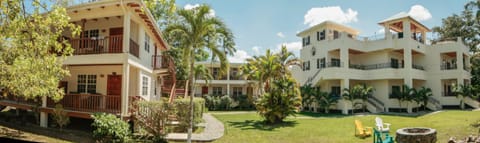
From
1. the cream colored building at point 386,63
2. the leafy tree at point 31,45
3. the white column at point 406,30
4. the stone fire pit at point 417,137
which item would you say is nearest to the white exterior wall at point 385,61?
the cream colored building at point 386,63

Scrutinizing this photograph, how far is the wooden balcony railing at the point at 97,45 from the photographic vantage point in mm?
13758

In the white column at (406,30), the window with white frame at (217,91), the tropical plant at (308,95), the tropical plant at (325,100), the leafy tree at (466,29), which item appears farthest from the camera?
the window with white frame at (217,91)

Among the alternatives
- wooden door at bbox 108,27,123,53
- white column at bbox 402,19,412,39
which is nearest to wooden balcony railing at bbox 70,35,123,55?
wooden door at bbox 108,27,123,53

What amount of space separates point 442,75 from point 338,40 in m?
12.1

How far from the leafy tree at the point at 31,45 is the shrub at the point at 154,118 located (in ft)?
10.6

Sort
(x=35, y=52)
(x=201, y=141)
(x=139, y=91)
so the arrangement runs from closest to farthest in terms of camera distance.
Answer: (x=35, y=52) < (x=201, y=141) < (x=139, y=91)

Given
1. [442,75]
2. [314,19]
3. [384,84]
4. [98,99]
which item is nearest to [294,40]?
[314,19]

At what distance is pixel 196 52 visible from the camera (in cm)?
1295

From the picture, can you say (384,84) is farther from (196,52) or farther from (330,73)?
(196,52)

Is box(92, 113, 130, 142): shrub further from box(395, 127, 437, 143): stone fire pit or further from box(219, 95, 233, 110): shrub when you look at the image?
box(219, 95, 233, 110): shrub

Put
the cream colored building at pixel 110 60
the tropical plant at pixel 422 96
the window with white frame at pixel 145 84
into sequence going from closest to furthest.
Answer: the cream colored building at pixel 110 60 → the window with white frame at pixel 145 84 → the tropical plant at pixel 422 96

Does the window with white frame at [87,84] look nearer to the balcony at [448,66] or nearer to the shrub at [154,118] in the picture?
the shrub at [154,118]

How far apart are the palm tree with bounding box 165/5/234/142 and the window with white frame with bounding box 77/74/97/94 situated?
6818 millimetres

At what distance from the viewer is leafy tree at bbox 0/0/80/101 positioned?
638cm
